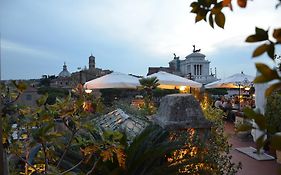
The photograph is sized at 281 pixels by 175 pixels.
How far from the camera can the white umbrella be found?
10.7 metres

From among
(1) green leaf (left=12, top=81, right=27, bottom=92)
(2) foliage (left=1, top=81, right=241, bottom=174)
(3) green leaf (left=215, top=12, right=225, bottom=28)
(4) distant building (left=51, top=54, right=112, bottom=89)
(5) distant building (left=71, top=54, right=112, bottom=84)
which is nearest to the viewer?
(3) green leaf (left=215, top=12, right=225, bottom=28)

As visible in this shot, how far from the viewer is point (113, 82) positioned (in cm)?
1102

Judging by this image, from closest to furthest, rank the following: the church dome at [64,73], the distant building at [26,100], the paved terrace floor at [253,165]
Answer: the distant building at [26,100]
the paved terrace floor at [253,165]
the church dome at [64,73]

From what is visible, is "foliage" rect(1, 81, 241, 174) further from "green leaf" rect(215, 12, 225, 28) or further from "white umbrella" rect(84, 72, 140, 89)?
"white umbrella" rect(84, 72, 140, 89)

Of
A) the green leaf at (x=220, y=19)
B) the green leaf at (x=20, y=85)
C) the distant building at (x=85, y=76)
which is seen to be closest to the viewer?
the green leaf at (x=220, y=19)

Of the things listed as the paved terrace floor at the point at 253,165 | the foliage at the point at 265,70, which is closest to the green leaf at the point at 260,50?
the foliage at the point at 265,70

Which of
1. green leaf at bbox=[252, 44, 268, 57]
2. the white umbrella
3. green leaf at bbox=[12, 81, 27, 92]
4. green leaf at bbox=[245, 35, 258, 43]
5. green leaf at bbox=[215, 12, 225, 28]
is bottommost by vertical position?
green leaf at bbox=[12, 81, 27, 92]

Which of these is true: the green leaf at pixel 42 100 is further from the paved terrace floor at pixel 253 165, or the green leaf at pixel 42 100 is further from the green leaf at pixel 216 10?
the paved terrace floor at pixel 253 165

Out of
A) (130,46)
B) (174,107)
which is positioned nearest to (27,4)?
(174,107)

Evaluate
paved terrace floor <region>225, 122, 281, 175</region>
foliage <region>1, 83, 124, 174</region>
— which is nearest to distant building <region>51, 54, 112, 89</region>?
paved terrace floor <region>225, 122, 281, 175</region>

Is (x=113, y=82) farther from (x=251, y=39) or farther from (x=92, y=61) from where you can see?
(x=251, y=39)

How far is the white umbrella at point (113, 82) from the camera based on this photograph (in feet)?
35.2

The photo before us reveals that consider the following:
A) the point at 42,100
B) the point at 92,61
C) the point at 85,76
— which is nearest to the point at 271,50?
the point at 42,100

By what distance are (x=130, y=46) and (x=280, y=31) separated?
19.5 metres
